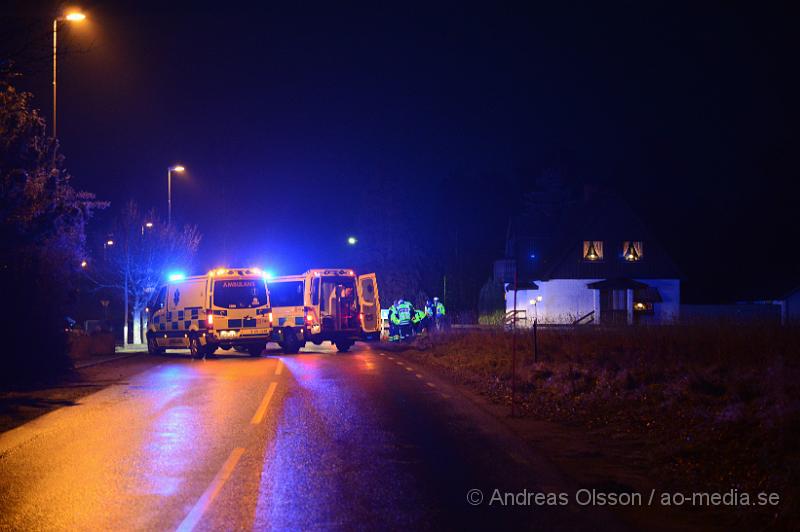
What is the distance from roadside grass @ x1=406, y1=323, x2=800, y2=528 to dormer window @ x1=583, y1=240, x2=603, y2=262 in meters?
34.1

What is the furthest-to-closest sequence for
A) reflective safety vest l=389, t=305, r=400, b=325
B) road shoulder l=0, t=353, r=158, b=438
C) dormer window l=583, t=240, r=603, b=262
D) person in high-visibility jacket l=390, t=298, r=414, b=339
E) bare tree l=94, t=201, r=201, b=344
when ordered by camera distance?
dormer window l=583, t=240, r=603, b=262
bare tree l=94, t=201, r=201, b=344
reflective safety vest l=389, t=305, r=400, b=325
person in high-visibility jacket l=390, t=298, r=414, b=339
road shoulder l=0, t=353, r=158, b=438

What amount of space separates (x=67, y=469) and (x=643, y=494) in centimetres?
624

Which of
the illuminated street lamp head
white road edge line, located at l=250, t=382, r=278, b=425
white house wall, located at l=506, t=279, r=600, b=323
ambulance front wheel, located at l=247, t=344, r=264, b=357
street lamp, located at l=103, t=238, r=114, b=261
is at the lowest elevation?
white road edge line, located at l=250, t=382, r=278, b=425

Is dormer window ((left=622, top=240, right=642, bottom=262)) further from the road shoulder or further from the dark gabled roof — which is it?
the road shoulder

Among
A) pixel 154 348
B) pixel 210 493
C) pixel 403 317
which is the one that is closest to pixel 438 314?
pixel 403 317

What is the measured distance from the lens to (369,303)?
3256 cm

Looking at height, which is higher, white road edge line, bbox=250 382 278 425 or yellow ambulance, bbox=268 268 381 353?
yellow ambulance, bbox=268 268 381 353

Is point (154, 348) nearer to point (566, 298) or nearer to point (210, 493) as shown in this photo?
point (210, 493)

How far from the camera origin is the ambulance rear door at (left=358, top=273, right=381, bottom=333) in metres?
32.3

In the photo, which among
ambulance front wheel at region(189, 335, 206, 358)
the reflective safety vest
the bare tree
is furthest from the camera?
the bare tree

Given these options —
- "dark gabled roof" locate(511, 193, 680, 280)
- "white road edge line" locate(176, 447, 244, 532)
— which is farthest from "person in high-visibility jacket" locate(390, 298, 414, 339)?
"white road edge line" locate(176, 447, 244, 532)

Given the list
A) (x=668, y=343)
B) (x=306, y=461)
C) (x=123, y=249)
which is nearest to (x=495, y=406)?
(x=668, y=343)

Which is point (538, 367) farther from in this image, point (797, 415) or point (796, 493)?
point (796, 493)

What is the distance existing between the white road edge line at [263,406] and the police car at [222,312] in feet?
32.3
